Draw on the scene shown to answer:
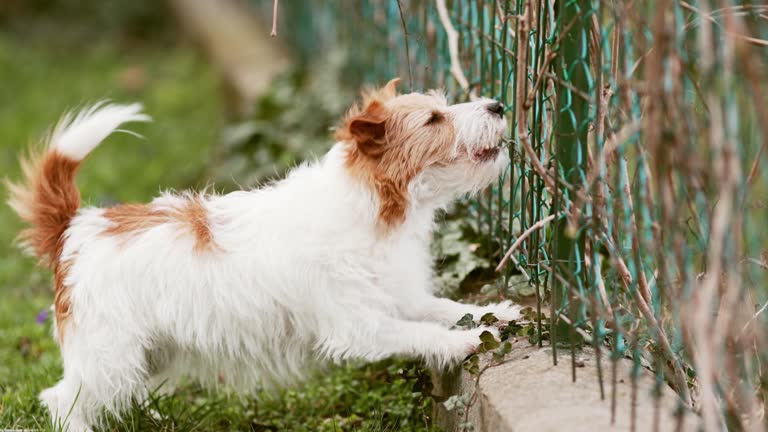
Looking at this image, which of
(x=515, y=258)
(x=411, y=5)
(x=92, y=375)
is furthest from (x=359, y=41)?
(x=92, y=375)

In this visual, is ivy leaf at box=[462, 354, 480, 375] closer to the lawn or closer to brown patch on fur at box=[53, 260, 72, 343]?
the lawn

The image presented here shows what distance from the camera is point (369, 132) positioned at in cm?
321

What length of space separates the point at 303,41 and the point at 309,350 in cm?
551

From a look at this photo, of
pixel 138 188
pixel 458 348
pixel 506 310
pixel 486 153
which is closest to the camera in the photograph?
pixel 458 348

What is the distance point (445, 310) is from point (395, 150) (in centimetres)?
66

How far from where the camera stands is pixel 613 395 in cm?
249

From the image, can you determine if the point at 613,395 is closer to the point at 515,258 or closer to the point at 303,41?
the point at 515,258

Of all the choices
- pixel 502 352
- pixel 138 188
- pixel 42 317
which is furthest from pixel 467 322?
pixel 138 188

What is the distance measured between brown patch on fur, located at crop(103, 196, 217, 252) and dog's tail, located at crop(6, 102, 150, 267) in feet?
0.58

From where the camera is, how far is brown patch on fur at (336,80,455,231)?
10.6 ft

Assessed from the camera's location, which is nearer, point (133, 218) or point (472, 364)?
point (472, 364)

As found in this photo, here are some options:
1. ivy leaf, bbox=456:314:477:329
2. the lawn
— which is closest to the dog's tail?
the lawn

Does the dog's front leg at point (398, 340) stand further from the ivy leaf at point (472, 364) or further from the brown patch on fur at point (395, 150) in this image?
the brown patch on fur at point (395, 150)

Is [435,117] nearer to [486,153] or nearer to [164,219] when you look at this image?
[486,153]
